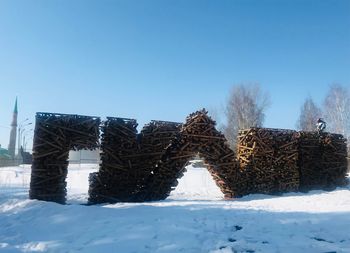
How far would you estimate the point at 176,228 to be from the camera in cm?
837

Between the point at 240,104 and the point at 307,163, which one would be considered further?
the point at 240,104

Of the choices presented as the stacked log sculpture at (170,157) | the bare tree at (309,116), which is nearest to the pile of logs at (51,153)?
the stacked log sculpture at (170,157)

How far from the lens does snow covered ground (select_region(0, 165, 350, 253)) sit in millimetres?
7496

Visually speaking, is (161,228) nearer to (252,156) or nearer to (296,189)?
(252,156)

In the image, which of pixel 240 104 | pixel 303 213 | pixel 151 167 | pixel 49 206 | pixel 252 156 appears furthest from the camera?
pixel 240 104

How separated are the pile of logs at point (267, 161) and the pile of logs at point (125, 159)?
3876mm

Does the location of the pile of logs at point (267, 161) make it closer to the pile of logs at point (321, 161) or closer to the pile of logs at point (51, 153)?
the pile of logs at point (321, 161)

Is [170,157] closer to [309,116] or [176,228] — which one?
[176,228]

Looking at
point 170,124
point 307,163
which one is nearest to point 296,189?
point 307,163

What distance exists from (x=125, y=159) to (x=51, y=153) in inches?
103

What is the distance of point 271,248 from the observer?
7.29 m

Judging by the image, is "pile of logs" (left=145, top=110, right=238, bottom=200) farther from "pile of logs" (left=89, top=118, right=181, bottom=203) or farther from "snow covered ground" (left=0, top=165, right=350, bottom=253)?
"snow covered ground" (left=0, top=165, right=350, bottom=253)

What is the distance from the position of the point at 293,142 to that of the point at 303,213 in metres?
7.64

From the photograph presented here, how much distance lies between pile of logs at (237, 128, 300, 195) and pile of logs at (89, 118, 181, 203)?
388 centimetres
